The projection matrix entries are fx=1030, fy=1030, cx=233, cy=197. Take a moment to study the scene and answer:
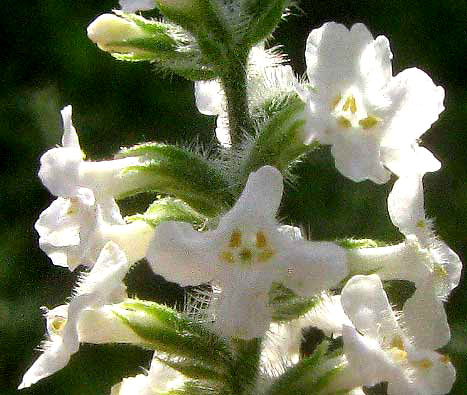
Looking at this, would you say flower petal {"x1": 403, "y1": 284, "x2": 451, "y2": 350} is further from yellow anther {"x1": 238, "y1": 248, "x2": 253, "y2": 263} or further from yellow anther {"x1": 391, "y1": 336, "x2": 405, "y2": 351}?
yellow anther {"x1": 238, "y1": 248, "x2": 253, "y2": 263}

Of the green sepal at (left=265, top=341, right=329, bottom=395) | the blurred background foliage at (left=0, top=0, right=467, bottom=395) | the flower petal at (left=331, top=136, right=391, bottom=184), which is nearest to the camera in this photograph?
the flower petal at (left=331, top=136, right=391, bottom=184)

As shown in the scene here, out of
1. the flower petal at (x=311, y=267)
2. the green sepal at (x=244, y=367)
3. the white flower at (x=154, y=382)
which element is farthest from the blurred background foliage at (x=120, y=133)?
the flower petal at (x=311, y=267)

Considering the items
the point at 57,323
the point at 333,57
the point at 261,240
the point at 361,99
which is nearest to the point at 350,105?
the point at 361,99

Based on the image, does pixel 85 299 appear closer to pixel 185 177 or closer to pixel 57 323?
pixel 57 323

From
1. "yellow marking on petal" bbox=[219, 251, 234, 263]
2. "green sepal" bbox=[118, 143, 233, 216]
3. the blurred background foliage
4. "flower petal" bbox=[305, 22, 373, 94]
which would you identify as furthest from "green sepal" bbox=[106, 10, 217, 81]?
the blurred background foliage

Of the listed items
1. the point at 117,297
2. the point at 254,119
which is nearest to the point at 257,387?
the point at 117,297

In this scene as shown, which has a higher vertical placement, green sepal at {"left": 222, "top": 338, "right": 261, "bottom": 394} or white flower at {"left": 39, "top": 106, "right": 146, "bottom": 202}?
white flower at {"left": 39, "top": 106, "right": 146, "bottom": 202}

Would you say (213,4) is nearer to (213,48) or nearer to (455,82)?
(213,48)
